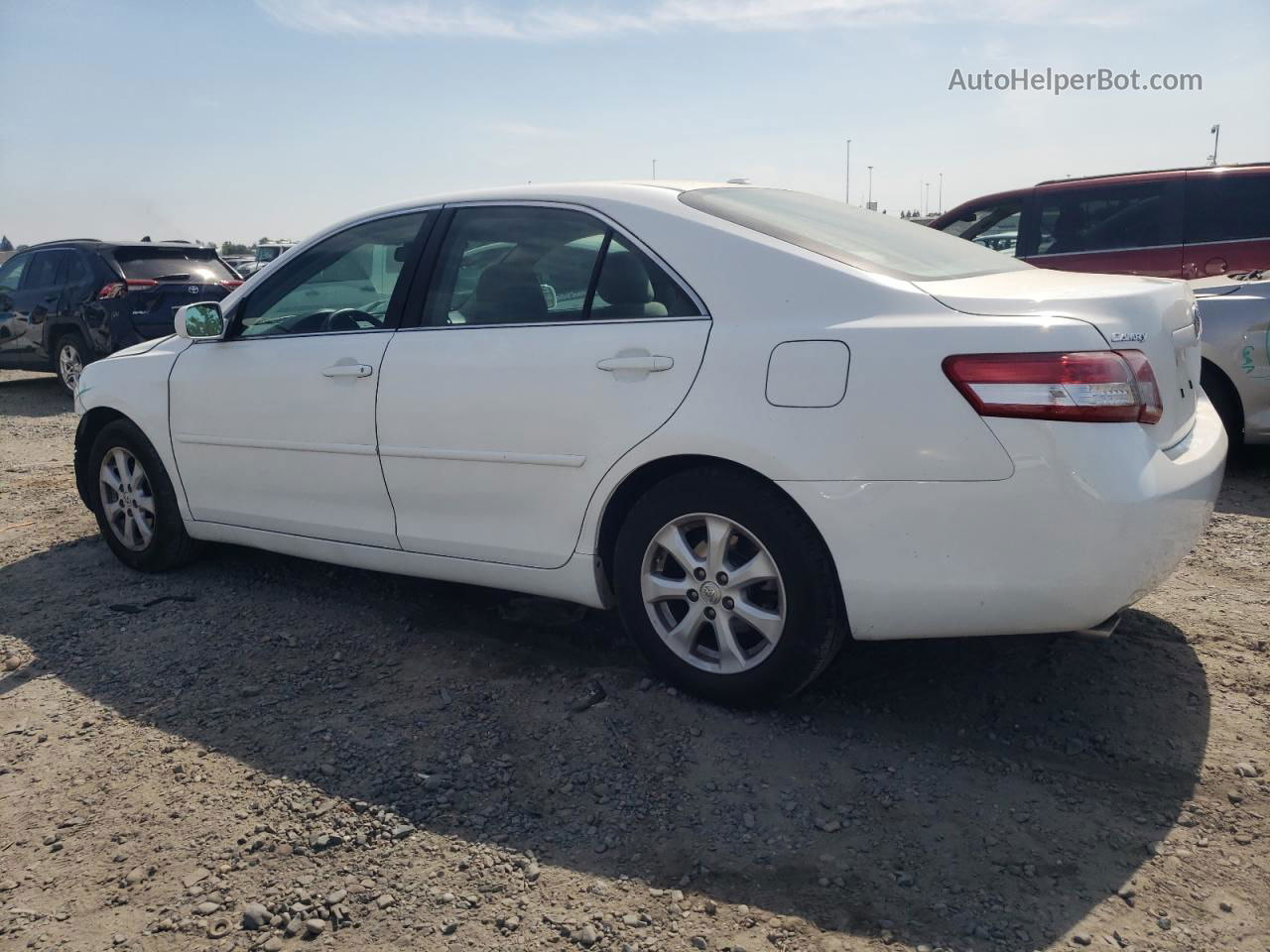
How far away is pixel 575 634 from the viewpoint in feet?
13.4

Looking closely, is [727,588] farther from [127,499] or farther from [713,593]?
[127,499]

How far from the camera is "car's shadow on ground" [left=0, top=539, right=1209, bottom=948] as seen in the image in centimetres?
259

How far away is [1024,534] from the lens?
9.09ft

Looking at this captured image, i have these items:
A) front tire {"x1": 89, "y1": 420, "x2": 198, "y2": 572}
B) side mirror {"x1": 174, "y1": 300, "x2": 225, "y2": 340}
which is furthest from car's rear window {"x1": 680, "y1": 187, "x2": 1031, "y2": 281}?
front tire {"x1": 89, "y1": 420, "x2": 198, "y2": 572}

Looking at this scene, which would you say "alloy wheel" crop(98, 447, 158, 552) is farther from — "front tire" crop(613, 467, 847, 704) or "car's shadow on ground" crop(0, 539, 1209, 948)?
"front tire" crop(613, 467, 847, 704)

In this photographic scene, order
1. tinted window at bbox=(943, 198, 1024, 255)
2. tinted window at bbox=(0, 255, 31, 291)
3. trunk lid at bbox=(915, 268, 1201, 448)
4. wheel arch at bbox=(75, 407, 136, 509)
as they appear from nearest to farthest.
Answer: trunk lid at bbox=(915, 268, 1201, 448), wheel arch at bbox=(75, 407, 136, 509), tinted window at bbox=(943, 198, 1024, 255), tinted window at bbox=(0, 255, 31, 291)

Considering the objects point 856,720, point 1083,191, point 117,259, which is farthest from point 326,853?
point 117,259

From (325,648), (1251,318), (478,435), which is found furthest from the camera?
(1251,318)

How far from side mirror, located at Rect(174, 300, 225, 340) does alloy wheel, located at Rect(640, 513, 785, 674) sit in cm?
232

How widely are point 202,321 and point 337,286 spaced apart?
0.66m

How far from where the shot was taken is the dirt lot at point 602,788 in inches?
97.1

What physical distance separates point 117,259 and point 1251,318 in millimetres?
10697

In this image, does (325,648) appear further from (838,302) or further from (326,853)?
(838,302)

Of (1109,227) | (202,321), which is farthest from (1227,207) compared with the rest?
(202,321)
